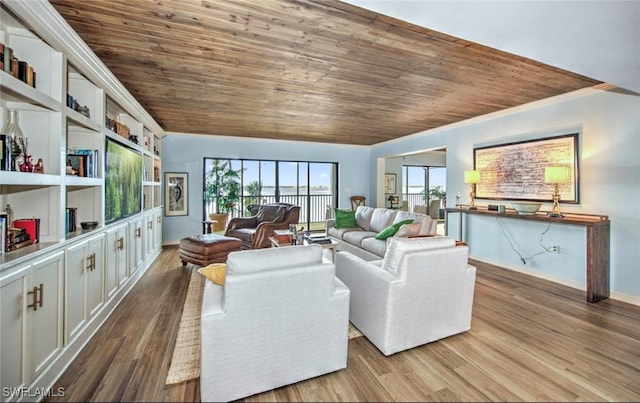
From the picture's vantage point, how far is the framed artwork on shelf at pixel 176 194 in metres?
6.04

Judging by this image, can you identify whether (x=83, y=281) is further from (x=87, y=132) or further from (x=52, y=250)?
(x=87, y=132)

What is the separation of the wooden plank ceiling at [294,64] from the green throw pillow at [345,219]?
5.96 feet

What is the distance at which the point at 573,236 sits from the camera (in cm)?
357

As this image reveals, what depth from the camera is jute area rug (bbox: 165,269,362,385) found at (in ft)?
6.08

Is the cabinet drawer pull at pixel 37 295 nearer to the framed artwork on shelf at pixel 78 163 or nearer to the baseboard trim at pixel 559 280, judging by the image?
the framed artwork on shelf at pixel 78 163

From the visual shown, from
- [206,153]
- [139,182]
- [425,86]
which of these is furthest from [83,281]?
[206,153]

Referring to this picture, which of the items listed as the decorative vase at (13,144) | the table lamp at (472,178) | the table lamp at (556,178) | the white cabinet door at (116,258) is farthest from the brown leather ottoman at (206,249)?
the table lamp at (556,178)

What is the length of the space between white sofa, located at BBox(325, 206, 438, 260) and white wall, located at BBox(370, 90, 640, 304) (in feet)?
4.77

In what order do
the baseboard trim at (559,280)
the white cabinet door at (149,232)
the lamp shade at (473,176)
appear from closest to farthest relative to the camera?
the baseboard trim at (559,280) → the white cabinet door at (149,232) → the lamp shade at (473,176)

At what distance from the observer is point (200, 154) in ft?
20.6

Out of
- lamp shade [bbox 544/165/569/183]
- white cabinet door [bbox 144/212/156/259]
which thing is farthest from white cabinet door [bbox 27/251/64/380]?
lamp shade [bbox 544/165/569/183]

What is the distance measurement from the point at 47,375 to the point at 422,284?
2541mm

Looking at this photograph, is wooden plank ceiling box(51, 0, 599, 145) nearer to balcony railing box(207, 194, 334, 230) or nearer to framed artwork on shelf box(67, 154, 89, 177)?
framed artwork on shelf box(67, 154, 89, 177)

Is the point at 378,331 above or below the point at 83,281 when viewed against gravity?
below
